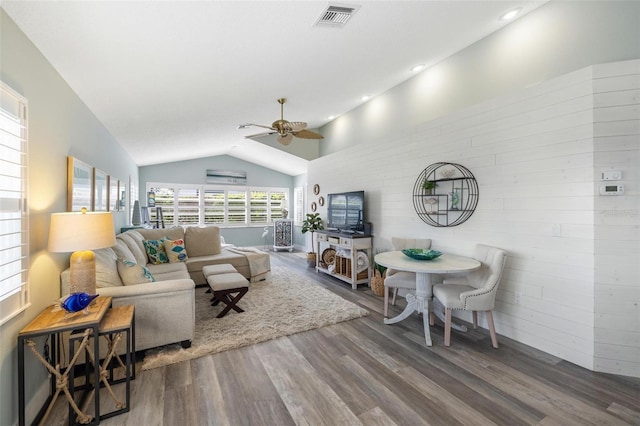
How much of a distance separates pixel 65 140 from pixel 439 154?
12.9 ft

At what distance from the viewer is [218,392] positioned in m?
2.04

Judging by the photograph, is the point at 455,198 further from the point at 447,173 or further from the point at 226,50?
the point at 226,50

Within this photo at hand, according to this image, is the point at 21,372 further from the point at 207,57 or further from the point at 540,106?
the point at 540,106

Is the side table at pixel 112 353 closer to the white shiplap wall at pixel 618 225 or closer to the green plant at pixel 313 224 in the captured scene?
the white shiplap wall at pixel 618 225

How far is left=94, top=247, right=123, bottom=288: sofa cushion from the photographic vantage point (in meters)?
2.45

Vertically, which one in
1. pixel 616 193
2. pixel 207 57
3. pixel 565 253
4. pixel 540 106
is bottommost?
pixel 565 253

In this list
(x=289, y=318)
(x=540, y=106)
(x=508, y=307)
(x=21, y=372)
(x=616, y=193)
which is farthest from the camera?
(x=289, y=318)

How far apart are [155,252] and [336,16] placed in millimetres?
4218

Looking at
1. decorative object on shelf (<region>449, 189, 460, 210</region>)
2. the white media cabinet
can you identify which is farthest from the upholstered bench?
decorative object on shelf (<region>449, 189, 460, 210</region>)

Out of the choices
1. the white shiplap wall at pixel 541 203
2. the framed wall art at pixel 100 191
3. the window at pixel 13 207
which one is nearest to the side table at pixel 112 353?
the window at pixel 13 207

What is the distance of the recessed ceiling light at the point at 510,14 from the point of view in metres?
2.74

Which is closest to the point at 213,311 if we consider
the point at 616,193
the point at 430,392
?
the point at 430,392

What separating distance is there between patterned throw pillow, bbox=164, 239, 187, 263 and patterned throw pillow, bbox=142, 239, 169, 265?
61 millimetres

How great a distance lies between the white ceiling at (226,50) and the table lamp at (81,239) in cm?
117
